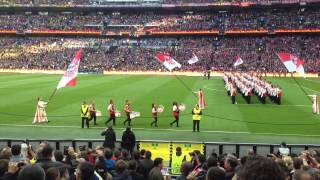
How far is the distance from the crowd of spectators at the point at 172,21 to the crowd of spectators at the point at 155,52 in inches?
105

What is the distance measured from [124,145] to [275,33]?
7865cm

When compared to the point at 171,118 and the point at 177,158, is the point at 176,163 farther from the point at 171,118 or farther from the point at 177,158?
the point at 171,118

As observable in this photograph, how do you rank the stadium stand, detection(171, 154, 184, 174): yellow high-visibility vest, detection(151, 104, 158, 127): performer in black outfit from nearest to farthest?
detection(171, 154, 184, 174): yellow high-visibility vest, detection(151, 104, 158, 127): performer in black outfit, the stadium stand

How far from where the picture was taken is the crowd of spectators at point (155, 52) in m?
79.2

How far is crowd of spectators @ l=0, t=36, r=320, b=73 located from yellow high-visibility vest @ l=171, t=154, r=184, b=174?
203 ft

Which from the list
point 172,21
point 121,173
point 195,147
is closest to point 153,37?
point 172,21

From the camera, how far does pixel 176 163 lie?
48.6ft

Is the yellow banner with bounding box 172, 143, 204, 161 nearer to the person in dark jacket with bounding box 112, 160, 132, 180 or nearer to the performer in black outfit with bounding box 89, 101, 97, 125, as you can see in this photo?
the person in dark jacket with bounding box 112, 160, 132, 180

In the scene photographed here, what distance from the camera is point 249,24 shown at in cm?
9200

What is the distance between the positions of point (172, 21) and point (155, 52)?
12.6 meters

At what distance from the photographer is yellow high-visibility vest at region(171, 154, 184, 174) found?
14.4 meters

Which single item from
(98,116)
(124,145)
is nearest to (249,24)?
(98,116)

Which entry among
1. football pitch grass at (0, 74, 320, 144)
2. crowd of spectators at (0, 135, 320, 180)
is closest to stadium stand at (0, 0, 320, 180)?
football pitch grass at (0, 74, 320, 144)

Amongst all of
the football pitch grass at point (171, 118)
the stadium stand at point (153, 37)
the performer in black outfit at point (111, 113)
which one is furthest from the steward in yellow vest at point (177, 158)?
the stadium stand at point (153, 37)
